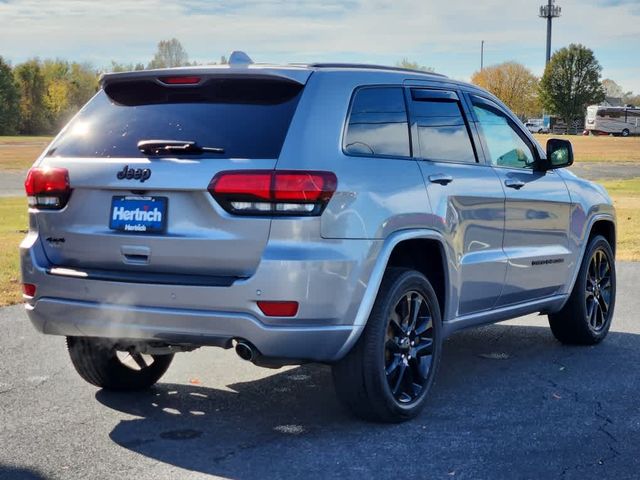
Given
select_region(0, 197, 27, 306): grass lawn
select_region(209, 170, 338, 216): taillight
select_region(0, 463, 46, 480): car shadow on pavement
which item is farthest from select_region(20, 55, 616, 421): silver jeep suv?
select_region(0, 197, 27, 306): grass lawn

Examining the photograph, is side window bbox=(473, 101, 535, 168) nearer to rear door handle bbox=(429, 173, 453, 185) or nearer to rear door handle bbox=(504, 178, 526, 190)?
rear door handle bbox=(504, 178, 526, 190)

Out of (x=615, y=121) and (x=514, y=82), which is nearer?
(x=615, y=121)

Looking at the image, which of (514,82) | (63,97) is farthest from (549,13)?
(63,97)

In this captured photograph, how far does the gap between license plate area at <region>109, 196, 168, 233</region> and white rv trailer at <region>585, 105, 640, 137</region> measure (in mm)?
110398

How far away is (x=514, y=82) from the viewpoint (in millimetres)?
138250

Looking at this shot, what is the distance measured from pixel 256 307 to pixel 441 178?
1549mm

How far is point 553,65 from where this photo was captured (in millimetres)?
125562

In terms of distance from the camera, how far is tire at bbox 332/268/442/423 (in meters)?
5.25

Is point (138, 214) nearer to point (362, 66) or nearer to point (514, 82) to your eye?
point (362, 66)

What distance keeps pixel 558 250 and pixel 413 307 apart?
6.50 feet

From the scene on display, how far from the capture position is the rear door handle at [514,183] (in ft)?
21.8

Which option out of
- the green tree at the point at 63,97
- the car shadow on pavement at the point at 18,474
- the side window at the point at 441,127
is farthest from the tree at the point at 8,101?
the car shadow on pavement at the point at 18,474

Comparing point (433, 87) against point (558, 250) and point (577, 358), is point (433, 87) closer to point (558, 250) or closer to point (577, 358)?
point (558, 250)

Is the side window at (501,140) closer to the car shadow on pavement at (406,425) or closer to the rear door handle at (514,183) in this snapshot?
the rear door handle at (514,183)
